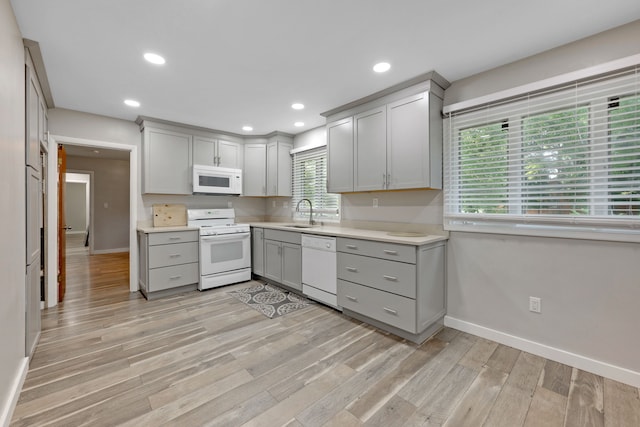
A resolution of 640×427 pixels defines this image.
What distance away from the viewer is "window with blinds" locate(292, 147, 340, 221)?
13.7 ft

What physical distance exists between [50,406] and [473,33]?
361cm

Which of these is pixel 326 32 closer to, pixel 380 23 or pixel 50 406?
pixel 380 23

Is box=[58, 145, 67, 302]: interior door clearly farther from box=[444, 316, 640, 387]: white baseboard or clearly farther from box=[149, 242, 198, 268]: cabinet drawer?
box=[444, 316, 640, 387]: white baseboard

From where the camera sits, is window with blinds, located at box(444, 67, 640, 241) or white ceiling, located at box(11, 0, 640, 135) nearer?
white ceiling, located at box(11, 0, 640, 135)

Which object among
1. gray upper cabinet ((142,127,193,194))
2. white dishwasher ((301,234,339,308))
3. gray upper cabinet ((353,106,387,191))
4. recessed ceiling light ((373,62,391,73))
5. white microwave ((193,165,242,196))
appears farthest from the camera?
white microwave ((193,165,242,196))

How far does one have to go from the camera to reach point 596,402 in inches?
67.2

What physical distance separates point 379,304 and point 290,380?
1.08m

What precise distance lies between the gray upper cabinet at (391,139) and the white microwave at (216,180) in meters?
1.82

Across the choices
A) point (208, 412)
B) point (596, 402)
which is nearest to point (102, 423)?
point (208, 412)

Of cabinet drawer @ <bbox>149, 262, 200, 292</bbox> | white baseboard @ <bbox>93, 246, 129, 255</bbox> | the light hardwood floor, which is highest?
cabinet drawer @ <bbox>149, 262, 200, 292</bbox>

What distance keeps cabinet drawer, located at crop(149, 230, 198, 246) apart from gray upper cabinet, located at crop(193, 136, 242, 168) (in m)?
1.11

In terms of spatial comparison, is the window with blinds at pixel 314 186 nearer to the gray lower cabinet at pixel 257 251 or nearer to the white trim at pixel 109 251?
the gray lower cabinet at pixel 257 251

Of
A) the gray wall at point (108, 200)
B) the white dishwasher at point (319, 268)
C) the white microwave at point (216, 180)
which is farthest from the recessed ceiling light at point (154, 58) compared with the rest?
the gray wall at point (108, 200)

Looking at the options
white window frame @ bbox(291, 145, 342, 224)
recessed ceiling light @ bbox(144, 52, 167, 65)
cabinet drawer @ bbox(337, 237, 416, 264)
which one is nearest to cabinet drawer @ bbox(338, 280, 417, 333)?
cabinet drawer @ bbox(337, 237, 416, 264)
